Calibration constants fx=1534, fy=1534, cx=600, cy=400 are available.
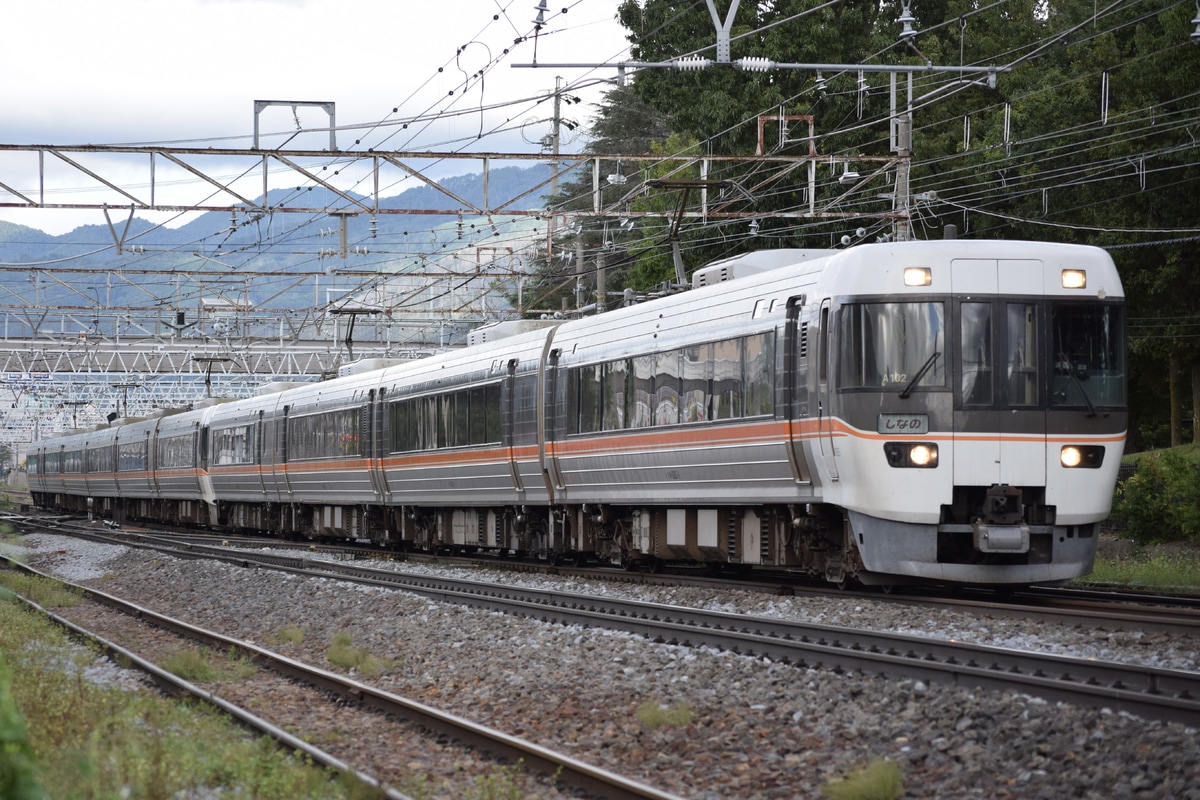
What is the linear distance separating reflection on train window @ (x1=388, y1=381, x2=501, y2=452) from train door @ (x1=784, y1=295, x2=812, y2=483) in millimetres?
6631

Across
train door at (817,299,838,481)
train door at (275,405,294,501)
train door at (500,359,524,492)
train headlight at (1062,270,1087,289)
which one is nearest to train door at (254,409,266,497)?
train door at (275,405,294,501)

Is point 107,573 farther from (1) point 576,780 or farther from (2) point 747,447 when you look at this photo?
(1) point 576,780

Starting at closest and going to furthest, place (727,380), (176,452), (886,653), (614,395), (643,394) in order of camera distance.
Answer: (886,653) < (727,380) < (643,394) < (614,395) < (176,452)

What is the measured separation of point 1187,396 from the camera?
45219mm

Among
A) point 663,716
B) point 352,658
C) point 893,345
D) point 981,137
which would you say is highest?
point 981,137

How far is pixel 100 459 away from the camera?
173 feet

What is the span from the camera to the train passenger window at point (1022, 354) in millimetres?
13031


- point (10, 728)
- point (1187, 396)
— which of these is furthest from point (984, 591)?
point (1187, 396)

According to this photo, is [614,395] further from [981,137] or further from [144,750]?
[981,137]

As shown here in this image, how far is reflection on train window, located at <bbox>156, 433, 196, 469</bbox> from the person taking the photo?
39.8 meters

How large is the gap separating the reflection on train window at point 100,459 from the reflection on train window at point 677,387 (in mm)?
35798

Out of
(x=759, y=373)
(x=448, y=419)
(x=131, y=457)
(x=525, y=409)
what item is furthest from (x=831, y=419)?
(x=131, y=457)

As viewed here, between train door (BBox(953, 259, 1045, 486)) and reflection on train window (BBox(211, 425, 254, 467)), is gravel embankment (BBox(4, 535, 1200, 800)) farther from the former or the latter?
reflection on train window (BBox(211, 425, 254, 467))

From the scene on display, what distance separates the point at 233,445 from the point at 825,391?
25000 mm
